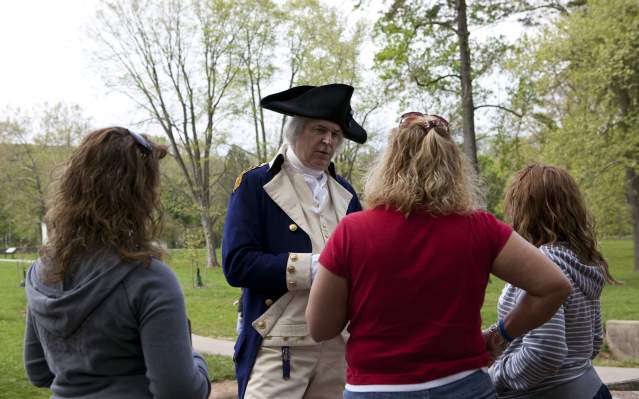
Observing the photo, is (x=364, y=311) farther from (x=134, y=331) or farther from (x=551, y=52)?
(x=551, y=52)

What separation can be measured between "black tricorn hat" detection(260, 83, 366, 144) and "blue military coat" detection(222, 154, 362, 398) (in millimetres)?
248

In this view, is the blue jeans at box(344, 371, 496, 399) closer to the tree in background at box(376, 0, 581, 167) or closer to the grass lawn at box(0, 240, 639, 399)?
the grass lawn at box(0, 240, 639, 399)

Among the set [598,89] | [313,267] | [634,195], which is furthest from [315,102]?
[634,195]

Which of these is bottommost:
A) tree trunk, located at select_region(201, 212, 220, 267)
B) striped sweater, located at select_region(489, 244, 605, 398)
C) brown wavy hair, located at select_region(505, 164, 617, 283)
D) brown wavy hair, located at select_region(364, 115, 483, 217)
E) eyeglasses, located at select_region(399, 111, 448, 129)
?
tree trunk, located at select_region(201, 212, 220, 267)

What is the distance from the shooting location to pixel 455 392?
6.55 feet

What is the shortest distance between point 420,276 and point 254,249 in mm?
889

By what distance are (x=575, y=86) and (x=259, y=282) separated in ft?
84.4

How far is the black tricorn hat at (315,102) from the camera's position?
9.46ft

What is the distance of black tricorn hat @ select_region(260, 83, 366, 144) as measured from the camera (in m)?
2.88

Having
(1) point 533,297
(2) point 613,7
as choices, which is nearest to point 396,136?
(1) point 533,297

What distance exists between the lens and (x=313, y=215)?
2881 mm

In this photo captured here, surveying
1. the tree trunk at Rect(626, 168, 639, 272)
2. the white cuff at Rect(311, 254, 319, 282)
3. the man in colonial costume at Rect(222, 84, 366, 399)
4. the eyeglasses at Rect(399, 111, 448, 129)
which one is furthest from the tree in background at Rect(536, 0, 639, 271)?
the eyeglasses at Rect(399, 111, 448, 129)

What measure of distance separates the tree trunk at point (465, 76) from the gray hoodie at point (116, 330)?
16504 mm

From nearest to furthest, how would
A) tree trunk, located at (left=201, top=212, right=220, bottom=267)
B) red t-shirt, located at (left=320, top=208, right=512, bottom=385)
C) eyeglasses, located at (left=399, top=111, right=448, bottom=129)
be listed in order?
red t-shirt, located at (left=320, top=208, right=512, bottom=385) → eyeglasses, located at (left=399, top=111, right=448, bottom=129) → tree trunk, located at (left=201, top=212, right=220, bottom=267)
